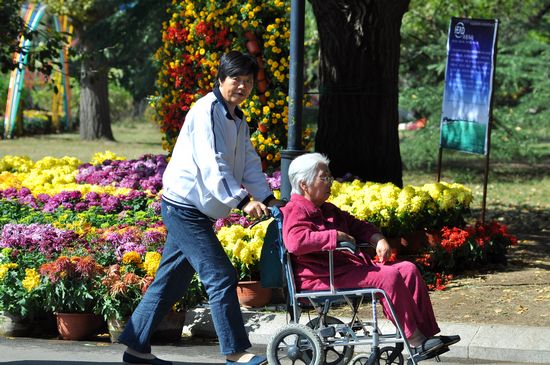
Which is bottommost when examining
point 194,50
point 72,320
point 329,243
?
point 72,320

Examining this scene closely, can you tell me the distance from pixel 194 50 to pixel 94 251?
489 centimetres

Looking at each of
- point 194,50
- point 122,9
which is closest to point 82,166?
point 194,50

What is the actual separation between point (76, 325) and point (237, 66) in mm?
Answer: 2418

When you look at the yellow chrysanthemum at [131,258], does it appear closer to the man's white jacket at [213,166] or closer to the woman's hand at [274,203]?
the man's white jacket at [213,166]

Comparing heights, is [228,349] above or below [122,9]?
below

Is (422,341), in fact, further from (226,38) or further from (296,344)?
(226,38)

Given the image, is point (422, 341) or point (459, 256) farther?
point (459, 256)

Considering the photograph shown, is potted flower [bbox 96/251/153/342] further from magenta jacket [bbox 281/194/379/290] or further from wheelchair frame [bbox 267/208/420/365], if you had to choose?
magenta jacket [bbox 281/194/379/290]

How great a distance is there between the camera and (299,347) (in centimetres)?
583

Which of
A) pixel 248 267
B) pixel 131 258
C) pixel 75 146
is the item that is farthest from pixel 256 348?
pixel 75 146

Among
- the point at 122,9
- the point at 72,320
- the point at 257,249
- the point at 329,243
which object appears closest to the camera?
the point at 329,243

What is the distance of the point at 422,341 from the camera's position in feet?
18.7

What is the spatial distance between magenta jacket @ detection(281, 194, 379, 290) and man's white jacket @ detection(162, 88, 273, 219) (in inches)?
9.9

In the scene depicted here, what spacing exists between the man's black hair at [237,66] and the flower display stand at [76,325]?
2.22 m
